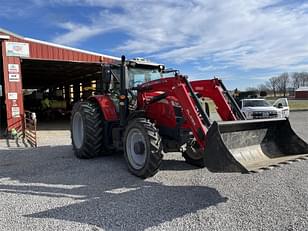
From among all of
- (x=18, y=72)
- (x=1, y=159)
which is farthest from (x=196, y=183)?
(x=18, y=72)

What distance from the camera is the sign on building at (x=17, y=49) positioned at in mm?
11922

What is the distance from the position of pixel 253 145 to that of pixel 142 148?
1956 millimetres

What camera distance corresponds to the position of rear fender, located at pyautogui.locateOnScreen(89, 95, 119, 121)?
708 cm

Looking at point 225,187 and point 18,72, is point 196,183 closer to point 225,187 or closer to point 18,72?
point 225,187

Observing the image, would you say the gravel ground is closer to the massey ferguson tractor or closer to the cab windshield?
the massey ferguson tractor

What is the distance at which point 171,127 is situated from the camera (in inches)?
235

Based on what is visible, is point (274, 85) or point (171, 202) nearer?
point (171, 202)

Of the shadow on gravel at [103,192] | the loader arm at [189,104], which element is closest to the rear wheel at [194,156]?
the shadow on gravel at [103,192]

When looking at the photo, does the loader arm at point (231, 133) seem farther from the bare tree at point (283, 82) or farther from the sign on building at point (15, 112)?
the bare tree at point (283, 82)

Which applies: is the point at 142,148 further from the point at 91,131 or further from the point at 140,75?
the point at 140,75

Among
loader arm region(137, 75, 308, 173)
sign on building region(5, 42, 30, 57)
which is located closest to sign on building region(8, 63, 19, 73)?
sign on building region(5, 42, 30, 57)

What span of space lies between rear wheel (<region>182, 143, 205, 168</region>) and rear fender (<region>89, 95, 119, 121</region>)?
1755 mm

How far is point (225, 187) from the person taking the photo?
5172 millimetres

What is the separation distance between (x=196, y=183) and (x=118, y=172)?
1661mm
